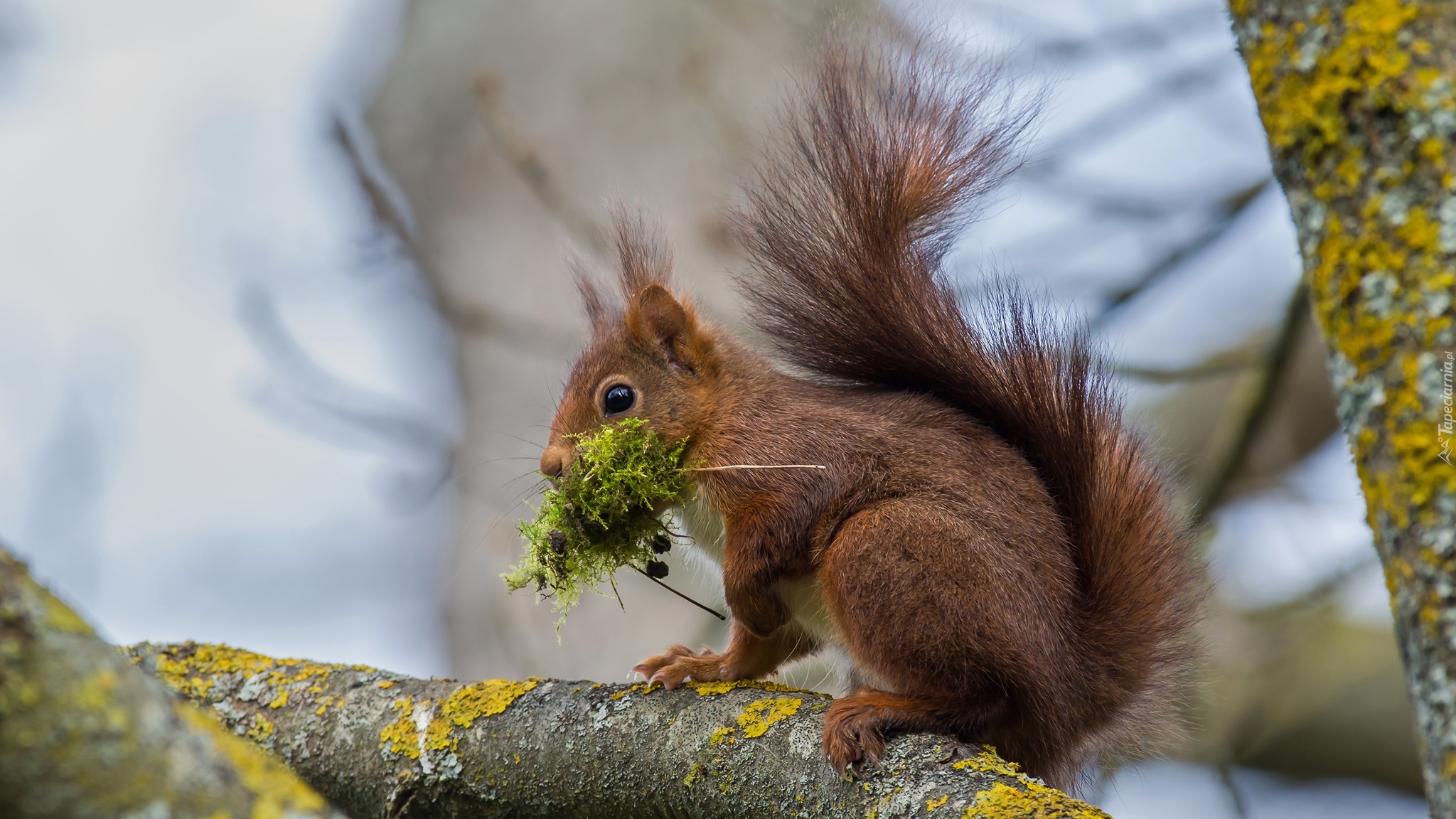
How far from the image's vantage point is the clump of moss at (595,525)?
6.79 ft

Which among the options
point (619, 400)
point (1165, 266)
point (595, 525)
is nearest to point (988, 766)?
point (595, 525)

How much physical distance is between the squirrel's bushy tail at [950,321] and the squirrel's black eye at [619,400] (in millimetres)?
314

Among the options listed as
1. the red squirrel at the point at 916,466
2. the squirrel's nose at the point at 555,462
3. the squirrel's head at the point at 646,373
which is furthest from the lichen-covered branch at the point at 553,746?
the squirrel's head at the point at 646,373

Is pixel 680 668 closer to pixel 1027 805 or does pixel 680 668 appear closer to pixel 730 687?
pixel 730 687

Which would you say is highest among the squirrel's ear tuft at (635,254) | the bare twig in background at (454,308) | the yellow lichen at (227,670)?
the bare twig in background at (454,308)

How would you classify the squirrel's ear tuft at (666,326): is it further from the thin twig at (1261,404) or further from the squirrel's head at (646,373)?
the thin twig at (1261,404)

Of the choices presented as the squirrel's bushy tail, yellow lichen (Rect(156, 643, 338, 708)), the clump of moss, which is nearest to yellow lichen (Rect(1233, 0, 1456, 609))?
the squirrel's bushy tail

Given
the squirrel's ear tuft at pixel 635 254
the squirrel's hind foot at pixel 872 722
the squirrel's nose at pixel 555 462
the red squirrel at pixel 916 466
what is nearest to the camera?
the squirrel's hind foot at pixel 872 722

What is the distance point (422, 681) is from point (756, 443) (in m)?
0.75

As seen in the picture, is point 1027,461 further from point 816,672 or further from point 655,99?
point 655,99

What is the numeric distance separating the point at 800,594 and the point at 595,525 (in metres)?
0.40

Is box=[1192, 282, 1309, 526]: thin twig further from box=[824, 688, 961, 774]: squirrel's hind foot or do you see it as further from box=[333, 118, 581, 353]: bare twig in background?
box=[333, 118, 581, 353]: bare twig in background

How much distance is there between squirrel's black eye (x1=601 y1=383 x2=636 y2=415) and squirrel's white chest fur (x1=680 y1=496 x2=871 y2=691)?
0.82 ft

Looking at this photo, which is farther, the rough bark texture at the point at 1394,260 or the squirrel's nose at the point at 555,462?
the squirrel's nose at the point at 555,462
